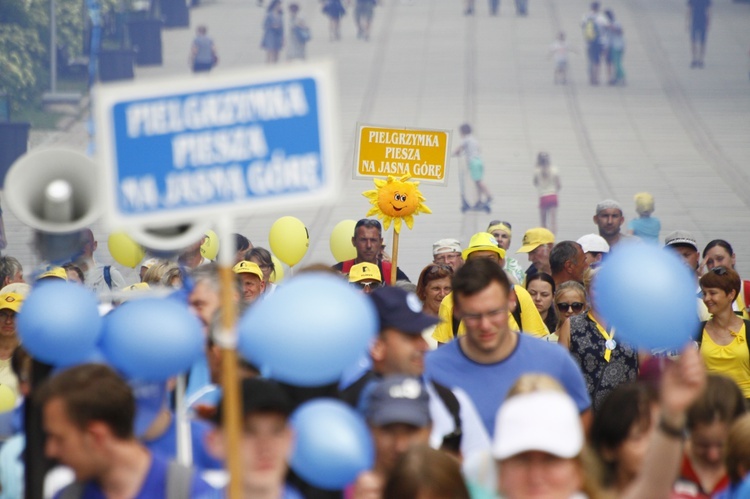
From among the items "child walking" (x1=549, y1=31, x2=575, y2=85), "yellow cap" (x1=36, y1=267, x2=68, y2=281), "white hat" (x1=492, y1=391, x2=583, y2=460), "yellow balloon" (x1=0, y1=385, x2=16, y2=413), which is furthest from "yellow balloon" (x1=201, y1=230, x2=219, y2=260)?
"child walking" (x1=549, y1=31, x2=575, y2=85)

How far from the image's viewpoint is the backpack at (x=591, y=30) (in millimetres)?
30250

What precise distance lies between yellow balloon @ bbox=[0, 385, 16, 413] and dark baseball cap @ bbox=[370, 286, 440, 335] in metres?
2.70

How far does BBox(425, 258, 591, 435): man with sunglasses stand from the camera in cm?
521

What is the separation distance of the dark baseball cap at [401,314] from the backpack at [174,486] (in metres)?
1.20

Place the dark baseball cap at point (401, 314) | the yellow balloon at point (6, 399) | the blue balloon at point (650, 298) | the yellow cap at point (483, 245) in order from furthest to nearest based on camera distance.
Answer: the yellow cap at point (483, 245), the yellow balloon at point (6, 399), the dark baseball cap at point (401, 314), the blue balloon at point (650, 298)

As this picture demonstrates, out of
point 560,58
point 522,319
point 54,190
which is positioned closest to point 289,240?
point 522,319

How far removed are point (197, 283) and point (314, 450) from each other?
1.78 m

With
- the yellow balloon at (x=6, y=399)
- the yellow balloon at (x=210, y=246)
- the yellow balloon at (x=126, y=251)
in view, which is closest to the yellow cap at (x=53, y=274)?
the yellow balloon at (x=126, y=251)

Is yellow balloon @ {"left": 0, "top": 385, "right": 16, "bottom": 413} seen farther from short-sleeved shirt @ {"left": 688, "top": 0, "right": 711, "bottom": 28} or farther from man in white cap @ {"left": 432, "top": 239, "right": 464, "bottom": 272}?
short-sleeved shirt @ {"left": 688, "top": 0, "right": 711, "bottom": 28}

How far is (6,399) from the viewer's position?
6.91 metres

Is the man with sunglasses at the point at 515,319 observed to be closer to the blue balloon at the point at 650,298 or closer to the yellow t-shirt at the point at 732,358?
the yellow t-shirt at the point at 732,358

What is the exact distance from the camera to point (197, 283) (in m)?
5.45

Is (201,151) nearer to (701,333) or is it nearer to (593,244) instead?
(701,333)

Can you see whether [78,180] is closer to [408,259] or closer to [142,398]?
[142,398]
